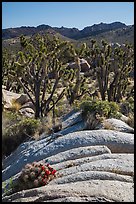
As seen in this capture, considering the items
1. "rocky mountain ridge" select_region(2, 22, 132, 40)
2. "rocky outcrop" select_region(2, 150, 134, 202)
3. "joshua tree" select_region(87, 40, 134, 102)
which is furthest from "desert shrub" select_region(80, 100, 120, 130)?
"rocky mountain ridge" select_region(2, 22, 132, 40)

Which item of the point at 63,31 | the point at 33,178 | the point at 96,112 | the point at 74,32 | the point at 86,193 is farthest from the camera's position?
the point at 74,32

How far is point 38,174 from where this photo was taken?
845 centimetres

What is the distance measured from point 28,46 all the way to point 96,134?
33.5 ft

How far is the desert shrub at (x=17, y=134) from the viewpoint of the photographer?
14750 millimetres

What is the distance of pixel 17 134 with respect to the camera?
1499cm

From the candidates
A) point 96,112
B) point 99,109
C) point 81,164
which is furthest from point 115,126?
point 81,164

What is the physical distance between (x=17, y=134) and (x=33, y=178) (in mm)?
6726

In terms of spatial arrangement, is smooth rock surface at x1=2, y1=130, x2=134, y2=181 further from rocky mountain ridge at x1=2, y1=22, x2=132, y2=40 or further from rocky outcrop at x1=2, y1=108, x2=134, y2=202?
rocky mountain ridge at x1=2, y1=22, x2=132, y2=40

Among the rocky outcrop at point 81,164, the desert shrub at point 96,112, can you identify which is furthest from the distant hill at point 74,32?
the rocky outcrop at point 81,164

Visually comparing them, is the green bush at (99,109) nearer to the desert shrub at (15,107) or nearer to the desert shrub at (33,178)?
the desert shrub at (33,178)

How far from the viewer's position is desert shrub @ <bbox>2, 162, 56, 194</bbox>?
8263 millimetres

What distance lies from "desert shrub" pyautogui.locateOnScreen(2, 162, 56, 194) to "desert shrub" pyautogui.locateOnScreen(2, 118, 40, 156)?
6.05 meters

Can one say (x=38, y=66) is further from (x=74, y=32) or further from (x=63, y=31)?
(x=74, y=32)

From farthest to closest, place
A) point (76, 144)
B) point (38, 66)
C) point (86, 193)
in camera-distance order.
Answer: point (38, 66) < point (76, 144) < point (86, 193)
